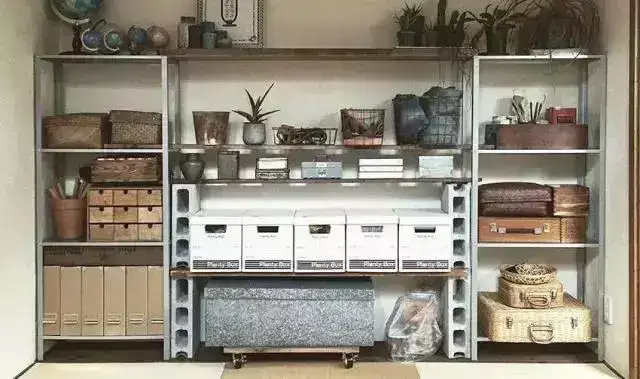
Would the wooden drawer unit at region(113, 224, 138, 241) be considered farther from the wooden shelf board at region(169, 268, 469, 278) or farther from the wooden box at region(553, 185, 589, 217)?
the wooden box at region(553, 185, 589, 217)

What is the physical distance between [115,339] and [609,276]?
296 cm

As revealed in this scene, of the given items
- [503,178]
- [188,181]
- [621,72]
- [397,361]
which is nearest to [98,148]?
[188,181]

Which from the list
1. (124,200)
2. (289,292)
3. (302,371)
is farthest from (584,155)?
(124,200)

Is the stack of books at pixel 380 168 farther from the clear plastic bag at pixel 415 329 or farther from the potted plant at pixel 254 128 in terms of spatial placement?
the clear plastic bag at pixel 415 329

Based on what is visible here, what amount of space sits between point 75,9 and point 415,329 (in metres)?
2.80

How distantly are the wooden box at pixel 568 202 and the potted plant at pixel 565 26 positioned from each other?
2.69 ft

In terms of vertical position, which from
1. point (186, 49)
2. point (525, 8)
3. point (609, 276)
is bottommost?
point (609, 276)

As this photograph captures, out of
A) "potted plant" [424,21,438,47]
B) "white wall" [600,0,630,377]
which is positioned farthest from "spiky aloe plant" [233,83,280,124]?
"white wall" [600,0,630,377]

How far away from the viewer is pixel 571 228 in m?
4.48

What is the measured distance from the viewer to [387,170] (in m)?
4.52

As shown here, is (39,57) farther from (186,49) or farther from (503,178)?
(503,178)

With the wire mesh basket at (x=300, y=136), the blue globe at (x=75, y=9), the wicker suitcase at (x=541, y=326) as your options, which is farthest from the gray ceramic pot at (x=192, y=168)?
the wicker suitcase at (x=541, y=326)

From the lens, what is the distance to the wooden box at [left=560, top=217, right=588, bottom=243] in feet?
14.7

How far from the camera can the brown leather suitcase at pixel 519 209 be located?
4496 mm
